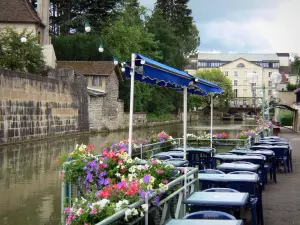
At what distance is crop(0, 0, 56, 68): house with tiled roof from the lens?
42344 mm

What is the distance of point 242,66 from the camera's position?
11431 cm

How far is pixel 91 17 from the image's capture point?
5197 centimetres

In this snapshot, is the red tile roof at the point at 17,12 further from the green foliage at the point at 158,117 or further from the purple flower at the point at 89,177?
the purple flower at the point at 89,177

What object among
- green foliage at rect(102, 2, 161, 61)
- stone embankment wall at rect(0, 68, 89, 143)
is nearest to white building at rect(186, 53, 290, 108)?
green foliage at rect(102, 2, 161, 61)

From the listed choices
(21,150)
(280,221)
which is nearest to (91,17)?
(21,150)

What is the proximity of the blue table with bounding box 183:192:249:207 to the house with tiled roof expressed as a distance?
37400mm

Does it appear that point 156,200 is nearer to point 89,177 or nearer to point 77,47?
point 89,177

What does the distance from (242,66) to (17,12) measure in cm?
7876

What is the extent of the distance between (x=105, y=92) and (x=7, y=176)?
3161 cm

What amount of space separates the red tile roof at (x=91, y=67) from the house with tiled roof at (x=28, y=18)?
2651 millimetres

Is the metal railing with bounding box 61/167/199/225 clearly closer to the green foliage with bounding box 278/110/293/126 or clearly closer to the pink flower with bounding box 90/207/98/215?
the pink flower with bounding box 90/207/98/215

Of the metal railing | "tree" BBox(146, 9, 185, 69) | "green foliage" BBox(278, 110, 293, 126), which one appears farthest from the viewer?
"tree" BBox(146, 9, 185, 69)

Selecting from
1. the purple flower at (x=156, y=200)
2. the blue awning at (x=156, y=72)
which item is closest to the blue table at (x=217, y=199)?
the purple flower at (x=156, y=200)

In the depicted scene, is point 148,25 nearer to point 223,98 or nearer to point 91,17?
point 91,17
